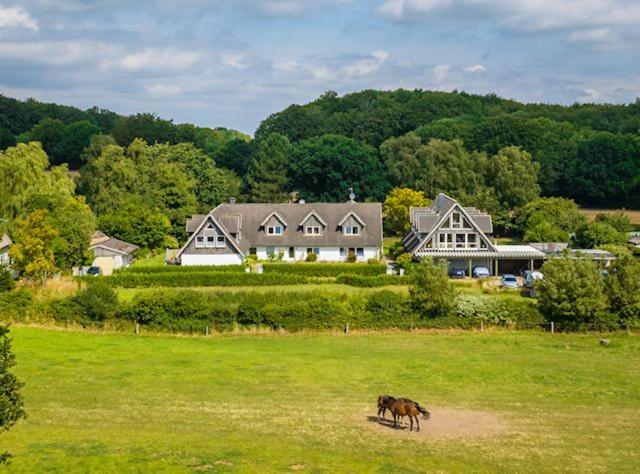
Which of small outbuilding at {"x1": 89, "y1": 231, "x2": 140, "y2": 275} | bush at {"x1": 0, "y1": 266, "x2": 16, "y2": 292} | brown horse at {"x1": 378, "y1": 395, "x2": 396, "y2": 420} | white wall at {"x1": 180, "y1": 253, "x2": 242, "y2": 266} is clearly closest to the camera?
brown horse at {"x1": 378, "y1": 395, "x2": 396, "y2": 420}

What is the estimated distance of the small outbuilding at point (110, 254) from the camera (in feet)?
196

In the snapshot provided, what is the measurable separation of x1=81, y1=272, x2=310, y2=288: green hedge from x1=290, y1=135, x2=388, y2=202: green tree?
37.0 metres

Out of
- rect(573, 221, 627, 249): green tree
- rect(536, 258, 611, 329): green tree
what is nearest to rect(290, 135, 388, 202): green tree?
rect(573, 221, 627, 249): green tree

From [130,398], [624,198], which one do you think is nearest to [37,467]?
[130,398]

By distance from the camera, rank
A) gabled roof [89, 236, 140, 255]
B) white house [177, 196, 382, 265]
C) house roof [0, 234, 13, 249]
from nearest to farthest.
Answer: gabled roof [89, 236, 140, 255]
house roof [0, 234, 13, 249]
white house [177, 196, 382, 265]

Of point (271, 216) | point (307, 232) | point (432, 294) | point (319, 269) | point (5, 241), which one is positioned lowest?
point (432, 294)

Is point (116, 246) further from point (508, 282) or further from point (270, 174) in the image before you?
point (270, 174)

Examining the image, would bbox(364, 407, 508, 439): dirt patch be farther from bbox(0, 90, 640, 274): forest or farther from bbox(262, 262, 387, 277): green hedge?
bbox(0, 90, 640, 274): forest

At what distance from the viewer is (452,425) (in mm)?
24594

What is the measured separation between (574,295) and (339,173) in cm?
5072

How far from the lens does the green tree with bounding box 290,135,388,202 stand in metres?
89.2

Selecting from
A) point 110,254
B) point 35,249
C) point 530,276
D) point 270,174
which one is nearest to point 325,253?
point 110,254

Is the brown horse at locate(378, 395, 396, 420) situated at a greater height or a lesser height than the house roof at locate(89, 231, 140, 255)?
lesser

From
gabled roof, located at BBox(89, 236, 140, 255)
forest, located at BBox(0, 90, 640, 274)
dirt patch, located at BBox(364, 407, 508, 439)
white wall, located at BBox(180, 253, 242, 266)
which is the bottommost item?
dirt patch, located at BBox(364, 407, 508, 439)
